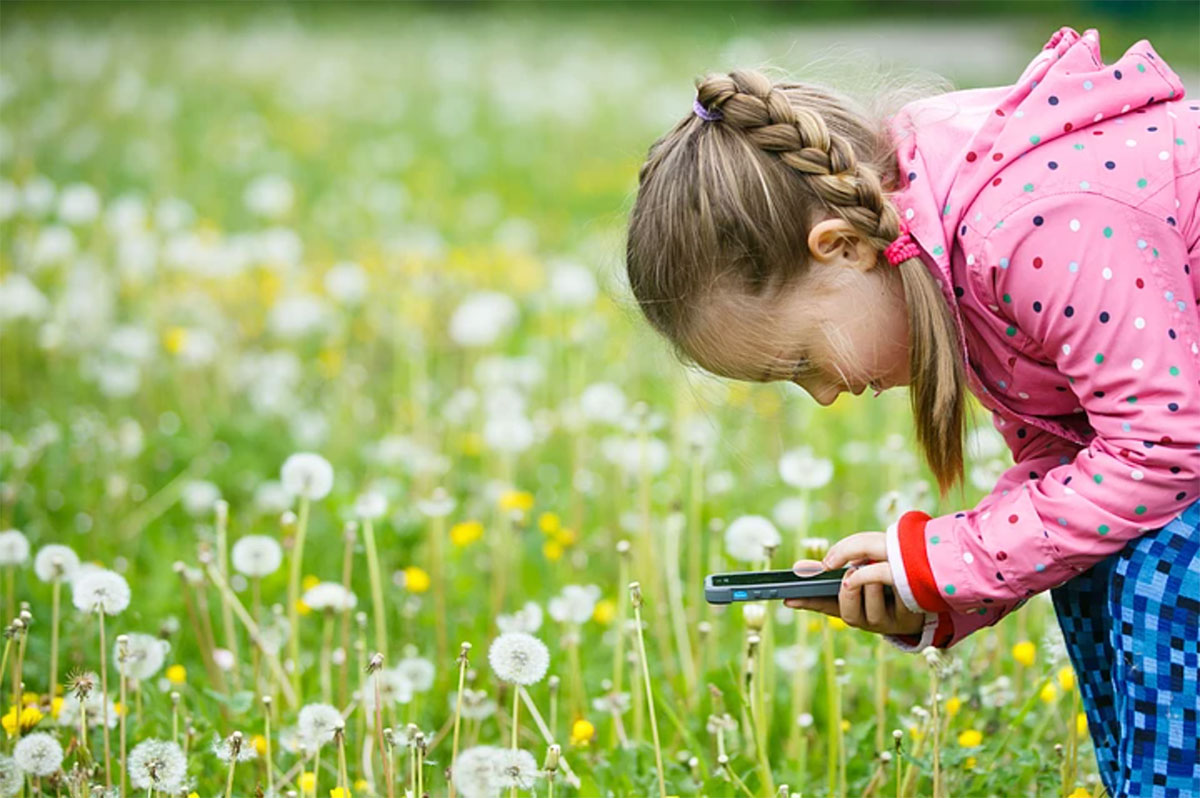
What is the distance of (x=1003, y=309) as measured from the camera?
1.62 m

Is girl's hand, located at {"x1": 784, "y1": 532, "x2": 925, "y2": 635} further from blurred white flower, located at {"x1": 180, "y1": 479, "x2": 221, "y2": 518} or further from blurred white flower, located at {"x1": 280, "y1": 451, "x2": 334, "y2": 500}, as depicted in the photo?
blurred white flower, located at {"x1": 180, "y1": 479, "x2": 221, "y2": 518}

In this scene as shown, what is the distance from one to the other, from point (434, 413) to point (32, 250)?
146cm

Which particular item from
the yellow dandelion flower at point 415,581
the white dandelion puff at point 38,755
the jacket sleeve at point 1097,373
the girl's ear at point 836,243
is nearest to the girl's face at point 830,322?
the girl's ear at point 836,243

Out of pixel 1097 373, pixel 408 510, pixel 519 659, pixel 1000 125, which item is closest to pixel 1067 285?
pixel 1097 373

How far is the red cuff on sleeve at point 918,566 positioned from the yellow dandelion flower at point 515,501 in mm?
1331

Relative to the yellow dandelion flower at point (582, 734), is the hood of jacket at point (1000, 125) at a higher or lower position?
higher

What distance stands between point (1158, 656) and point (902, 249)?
0.49 meters

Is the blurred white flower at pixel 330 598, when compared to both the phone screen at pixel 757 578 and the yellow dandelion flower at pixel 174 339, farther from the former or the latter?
the yellow dandelion flower at pixel 174 339

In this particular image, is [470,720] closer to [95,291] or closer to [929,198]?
[929,198]

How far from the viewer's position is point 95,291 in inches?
159

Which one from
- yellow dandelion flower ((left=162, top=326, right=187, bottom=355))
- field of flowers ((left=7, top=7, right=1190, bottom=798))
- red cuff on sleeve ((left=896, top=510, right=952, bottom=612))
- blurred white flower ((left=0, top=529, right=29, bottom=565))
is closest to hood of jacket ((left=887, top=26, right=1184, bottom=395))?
red cuff on sleeve ((left=896, top=510, right=952, bottom=612))

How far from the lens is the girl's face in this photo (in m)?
1.69

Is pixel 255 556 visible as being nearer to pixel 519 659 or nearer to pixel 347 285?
pixel 519 659

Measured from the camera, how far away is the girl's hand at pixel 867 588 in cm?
171
